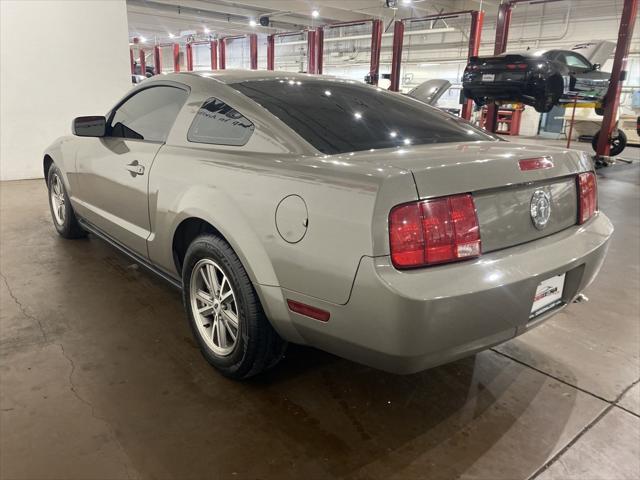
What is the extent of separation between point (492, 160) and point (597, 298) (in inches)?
75.4

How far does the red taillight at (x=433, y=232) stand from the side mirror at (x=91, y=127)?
84.0 inches

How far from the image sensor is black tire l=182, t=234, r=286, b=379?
1.83 meters

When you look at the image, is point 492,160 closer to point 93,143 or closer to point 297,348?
point 297,348

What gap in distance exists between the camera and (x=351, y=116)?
2.10 metres

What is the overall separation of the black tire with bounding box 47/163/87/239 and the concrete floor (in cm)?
105

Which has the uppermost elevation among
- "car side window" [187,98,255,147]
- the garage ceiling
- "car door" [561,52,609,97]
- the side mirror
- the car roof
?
the garage ceiling

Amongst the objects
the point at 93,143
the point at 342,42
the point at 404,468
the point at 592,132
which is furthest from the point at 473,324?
the point at 342,42

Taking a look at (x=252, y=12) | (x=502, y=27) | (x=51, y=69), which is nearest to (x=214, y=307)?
(x=51, y=69)

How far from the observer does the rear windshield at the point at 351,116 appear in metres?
1.90

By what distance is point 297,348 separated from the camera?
91.7 inches

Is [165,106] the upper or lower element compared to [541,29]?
lower

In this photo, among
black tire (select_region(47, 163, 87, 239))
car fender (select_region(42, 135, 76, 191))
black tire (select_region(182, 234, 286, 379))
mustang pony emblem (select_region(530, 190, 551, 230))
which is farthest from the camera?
black tire (select_region(47, 163, 87, 239))

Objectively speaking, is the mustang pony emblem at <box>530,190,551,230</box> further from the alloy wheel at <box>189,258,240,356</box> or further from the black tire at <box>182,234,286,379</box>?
the alloy wheel at <box>189,258,240,356</box>

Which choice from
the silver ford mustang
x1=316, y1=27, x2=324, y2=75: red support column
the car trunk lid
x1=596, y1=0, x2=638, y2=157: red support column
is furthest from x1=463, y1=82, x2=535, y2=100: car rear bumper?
the car trunk lid
